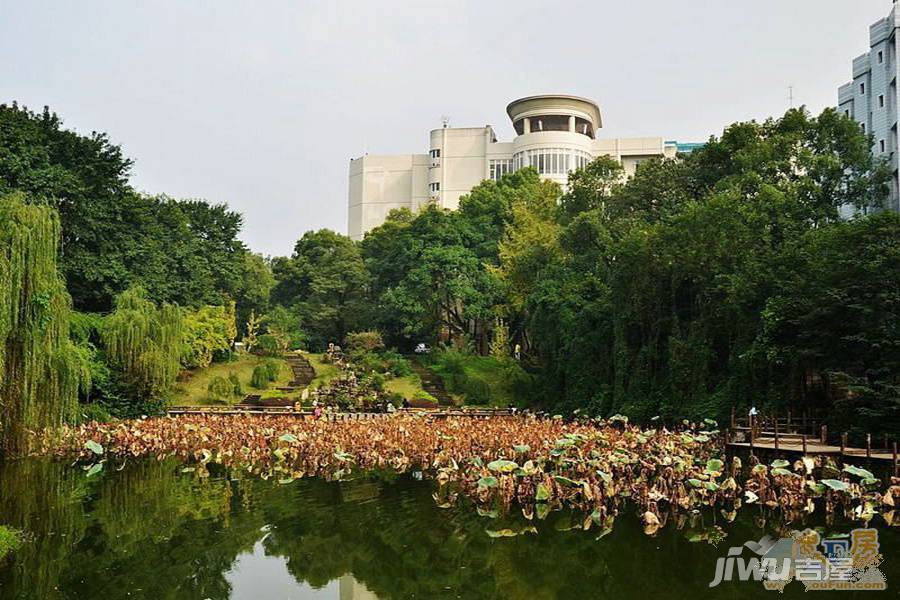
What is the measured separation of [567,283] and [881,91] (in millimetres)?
14474

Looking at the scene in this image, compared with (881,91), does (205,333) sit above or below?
below

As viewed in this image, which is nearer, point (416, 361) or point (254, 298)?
point (416, 361)

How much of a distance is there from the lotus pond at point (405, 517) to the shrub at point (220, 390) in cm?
1144

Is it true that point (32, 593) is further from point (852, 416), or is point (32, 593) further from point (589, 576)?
point (852, 416)

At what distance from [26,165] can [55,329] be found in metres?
10.9

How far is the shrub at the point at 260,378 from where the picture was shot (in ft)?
112

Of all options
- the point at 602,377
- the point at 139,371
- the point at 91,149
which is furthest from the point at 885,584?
the point at 91,149

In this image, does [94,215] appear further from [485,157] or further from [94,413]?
[485,157]

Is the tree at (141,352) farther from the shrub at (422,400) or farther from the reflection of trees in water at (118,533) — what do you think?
the shrub at (422,400)

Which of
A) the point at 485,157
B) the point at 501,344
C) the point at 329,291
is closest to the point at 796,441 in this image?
the point at 501,344

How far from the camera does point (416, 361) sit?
133 feet

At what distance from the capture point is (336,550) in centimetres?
1117

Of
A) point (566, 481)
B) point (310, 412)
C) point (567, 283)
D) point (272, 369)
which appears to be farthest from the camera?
point (272, 369)

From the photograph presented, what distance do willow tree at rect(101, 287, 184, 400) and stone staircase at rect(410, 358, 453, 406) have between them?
35.9 ft
